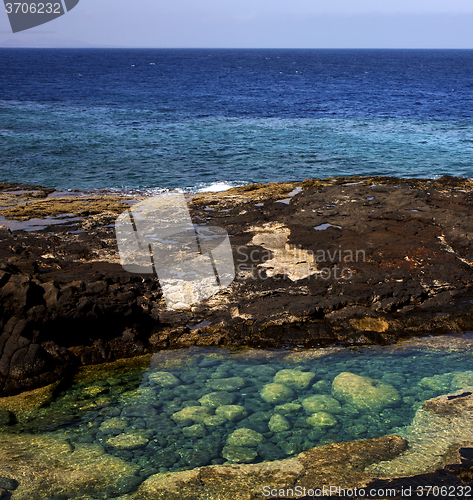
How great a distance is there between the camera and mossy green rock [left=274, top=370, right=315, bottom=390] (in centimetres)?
827

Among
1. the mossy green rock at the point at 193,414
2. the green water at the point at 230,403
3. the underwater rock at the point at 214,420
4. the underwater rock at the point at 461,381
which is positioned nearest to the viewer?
the green water at the point at 230,403

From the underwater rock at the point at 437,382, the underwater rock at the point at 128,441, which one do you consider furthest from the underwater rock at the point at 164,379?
the underwater rock at the point at 437,382

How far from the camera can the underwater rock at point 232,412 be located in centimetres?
749

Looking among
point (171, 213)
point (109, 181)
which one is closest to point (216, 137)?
point (109, 181)

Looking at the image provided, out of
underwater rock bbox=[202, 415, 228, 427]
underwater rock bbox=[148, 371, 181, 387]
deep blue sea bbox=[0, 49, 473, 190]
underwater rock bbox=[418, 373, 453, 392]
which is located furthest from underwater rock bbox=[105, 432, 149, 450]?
deep blue sea bbox=[0, 49, 473, 190]

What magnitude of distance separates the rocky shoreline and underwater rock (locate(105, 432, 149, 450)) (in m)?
2.16

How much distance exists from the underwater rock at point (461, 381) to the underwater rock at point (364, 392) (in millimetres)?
1073

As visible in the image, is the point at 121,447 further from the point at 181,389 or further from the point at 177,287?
the point at 177,287

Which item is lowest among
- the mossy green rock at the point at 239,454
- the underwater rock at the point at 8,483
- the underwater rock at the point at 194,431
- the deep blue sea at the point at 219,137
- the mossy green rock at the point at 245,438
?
the deep blue sea at the point at 219,137

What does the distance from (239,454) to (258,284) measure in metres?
5.15

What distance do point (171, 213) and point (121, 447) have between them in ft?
33.1

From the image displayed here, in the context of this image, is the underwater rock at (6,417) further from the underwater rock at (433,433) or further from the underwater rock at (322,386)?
the underwater rock at (433,433)

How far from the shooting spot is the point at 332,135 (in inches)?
1368

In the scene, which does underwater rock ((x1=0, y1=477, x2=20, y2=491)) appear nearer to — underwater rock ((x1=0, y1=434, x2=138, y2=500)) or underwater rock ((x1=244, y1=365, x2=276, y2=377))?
underwater rock ((x1=0, y1=434, x2=138, y2=500))
